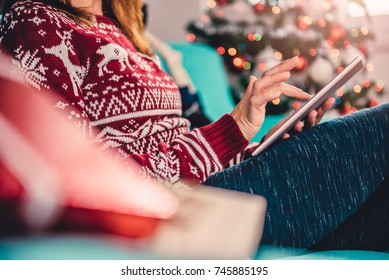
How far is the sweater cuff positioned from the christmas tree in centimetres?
170

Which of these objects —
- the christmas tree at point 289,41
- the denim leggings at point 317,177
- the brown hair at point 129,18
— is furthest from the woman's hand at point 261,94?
the christmas tree at point 289,41

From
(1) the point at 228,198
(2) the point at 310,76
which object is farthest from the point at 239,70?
(1) the point at 228,198

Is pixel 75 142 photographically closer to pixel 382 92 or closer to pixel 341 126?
pixel 341 126

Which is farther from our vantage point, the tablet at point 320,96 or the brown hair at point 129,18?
the brown hair at point 129,18

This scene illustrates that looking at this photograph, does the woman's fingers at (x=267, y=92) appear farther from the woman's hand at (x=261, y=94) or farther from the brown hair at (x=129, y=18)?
the brown hair at (x=129, y=18)

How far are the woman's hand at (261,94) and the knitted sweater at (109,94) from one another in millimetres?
47

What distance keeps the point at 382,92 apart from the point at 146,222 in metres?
2.78

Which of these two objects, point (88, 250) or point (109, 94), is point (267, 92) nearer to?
point (109, 94)

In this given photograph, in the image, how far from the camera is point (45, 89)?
0.68m

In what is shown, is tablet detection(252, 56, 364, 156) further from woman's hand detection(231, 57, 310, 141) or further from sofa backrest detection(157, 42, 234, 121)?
sofa backrest detection(157, 42, 234, 121)

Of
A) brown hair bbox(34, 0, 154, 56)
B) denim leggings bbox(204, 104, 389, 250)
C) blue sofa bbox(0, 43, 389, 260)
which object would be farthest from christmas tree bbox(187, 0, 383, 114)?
denim leggings bbox(204, 104, 389, 250)

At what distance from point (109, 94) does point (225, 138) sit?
0.20 metres

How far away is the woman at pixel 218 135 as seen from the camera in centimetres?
67

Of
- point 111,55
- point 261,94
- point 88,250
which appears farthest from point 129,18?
point 88,250
